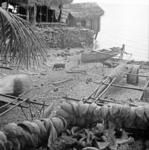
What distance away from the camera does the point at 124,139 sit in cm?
300

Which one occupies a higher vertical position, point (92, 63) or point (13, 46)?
point (13, 46)

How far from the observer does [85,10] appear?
70.3 feet

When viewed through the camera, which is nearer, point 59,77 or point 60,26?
point 59,77

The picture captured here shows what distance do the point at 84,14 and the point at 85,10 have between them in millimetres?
664

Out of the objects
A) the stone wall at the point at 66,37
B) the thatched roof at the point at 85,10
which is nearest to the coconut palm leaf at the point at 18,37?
the stone wall at the point at 66,37

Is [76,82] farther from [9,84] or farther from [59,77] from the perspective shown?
[9,84]

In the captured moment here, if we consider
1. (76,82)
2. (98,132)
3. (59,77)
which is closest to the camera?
(98,132)

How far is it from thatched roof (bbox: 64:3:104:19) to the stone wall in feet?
10.9

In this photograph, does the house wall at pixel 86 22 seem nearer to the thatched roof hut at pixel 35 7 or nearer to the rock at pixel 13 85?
the thatched roof hut at pixel 35 7

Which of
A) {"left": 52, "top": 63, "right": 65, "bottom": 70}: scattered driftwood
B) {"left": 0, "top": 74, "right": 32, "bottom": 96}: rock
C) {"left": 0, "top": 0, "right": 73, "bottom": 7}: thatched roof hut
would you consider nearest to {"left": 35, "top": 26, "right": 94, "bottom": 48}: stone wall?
{"left": 0, "top": 0, "right": 73, "bottom": 7}: thatched roof hut

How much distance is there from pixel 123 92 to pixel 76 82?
1567 millimetres

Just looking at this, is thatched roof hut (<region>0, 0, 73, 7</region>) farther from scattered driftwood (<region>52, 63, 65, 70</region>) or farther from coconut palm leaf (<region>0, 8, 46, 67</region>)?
coconut palm leaf (<region>0, 8, 46, 67</region>)

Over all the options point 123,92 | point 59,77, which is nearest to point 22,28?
point 123,92

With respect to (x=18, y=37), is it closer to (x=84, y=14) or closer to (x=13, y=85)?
(x=13, y=85)
